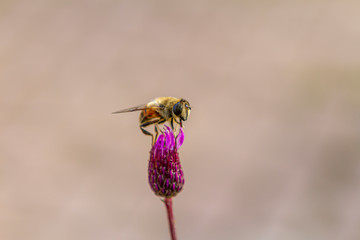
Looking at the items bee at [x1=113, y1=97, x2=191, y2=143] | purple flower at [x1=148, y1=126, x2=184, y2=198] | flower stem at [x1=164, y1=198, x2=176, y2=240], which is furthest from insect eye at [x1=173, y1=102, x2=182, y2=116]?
flower stem at [x1=164, y1=198, x2=176, y2=240]

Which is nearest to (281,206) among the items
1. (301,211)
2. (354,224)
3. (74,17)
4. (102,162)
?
(301,211)

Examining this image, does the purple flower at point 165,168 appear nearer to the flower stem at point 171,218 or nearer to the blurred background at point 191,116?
the flower stem at point 171,218

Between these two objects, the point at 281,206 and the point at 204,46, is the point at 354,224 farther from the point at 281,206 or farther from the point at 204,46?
the point at 204,46

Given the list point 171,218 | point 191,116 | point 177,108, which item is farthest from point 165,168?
point 191,116

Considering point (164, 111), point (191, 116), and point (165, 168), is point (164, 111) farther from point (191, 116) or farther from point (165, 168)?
point (191, 116)

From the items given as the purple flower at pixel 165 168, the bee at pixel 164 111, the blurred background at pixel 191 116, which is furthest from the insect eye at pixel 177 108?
the blurred background at pixel 191 116

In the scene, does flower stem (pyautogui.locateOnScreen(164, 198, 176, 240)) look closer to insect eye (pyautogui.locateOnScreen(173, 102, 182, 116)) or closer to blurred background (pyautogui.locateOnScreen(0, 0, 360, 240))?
insect eye (pyautogui.locateOnScreen(173, 102, 182, 116))
